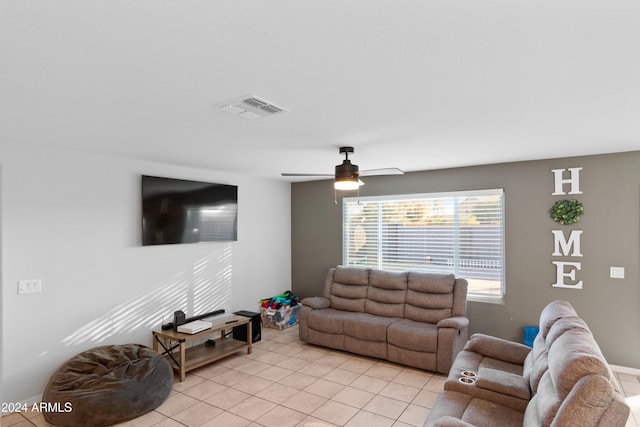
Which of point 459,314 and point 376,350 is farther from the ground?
point 459,314

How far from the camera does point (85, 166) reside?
3816 millimetres

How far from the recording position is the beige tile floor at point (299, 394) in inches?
124

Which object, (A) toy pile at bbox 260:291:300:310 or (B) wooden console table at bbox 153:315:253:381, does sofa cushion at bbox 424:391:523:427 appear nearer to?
(B) wooden console table at bbox 153:315:253:381

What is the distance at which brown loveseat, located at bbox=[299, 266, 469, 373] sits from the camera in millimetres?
4105

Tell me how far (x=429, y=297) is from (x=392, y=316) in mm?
545

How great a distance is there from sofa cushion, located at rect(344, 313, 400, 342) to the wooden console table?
1.32 metres

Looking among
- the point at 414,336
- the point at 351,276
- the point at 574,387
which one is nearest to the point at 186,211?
the point at 351,276

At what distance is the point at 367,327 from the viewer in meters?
4.50

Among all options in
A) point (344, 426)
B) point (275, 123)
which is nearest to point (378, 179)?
point (275, 123)

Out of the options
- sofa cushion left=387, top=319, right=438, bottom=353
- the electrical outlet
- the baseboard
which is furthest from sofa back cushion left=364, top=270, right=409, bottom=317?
the electrical outlet

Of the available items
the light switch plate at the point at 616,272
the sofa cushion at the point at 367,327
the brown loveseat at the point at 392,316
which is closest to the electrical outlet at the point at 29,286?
the brown loveseat at the point at 392,316

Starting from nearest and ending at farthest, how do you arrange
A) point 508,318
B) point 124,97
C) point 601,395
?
1. point 601,395
2. point 124,97
3. point 508,318

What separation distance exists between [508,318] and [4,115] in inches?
212

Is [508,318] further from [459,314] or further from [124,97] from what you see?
[124,97]
